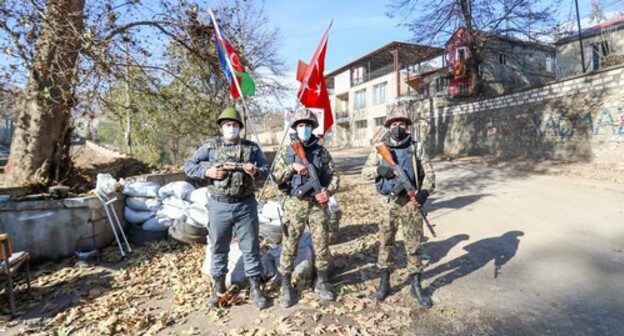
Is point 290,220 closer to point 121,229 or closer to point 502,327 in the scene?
point 502,327

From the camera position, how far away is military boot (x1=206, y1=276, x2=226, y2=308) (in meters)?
3.50

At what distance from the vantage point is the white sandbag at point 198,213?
5.26 meters

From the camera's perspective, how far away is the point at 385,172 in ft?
11.2

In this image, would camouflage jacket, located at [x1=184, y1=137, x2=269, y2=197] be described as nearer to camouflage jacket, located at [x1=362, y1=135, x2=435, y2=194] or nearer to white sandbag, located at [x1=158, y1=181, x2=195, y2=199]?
camouflage jacket, located at [x1=362, y1=135, x2=435, y2=194]

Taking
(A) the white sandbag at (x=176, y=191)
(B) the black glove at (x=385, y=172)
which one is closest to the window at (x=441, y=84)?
(A) the white sandbag at (x=176, y=191)

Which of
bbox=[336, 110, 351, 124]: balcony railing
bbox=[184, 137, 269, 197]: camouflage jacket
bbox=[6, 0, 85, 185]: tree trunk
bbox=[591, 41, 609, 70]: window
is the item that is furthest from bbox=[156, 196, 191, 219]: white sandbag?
bbox=[336, 110, 351, 124]: balcony railing

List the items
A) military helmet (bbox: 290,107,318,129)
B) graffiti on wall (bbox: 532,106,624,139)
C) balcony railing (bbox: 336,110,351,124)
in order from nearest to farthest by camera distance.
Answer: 1. military helmet (bbox: 290,107,318,129)
2. graffiti on wall (bbox: 532,106,624,139)
3. balcony railing (bbox: 336,110,351,124)

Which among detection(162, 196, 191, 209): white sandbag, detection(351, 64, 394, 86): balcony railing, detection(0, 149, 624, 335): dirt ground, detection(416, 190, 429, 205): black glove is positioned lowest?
detection(0, 149, 624, 335): dirt ground

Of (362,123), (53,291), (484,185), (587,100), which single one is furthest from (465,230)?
(362,123)

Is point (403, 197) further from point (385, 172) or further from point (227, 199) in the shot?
point (227, 199)

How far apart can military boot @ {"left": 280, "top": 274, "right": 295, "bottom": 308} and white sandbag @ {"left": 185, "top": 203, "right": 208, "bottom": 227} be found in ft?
6.98

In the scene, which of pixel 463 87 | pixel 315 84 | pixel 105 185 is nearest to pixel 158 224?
pixel 105 185

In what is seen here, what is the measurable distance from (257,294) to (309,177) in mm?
1293

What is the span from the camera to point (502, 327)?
120 inches
